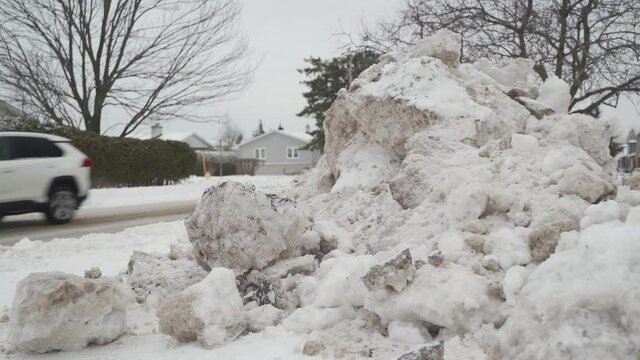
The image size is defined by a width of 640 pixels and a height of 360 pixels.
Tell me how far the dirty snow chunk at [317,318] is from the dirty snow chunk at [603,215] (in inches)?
64.7

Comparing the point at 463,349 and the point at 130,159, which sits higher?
the point at 130,159

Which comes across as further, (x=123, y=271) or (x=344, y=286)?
(x=123, y=271)

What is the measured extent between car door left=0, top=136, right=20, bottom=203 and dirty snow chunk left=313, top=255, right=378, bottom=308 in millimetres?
7939

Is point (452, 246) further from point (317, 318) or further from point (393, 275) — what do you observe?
point (317, 318)

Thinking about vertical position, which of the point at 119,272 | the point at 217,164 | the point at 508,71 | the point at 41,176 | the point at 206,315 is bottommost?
the point at 119,272

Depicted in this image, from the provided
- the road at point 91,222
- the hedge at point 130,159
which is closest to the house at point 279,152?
the hedge at point 130,159

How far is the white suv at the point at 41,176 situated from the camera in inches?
376

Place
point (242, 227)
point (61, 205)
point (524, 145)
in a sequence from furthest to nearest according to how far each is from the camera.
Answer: point (61, 205)
point (524, 145)
point (242, 227)

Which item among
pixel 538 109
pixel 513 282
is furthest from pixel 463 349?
pixel 538 109

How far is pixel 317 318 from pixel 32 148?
8468 mm

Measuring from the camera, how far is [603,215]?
3473mm

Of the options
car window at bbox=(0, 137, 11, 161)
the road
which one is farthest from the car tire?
car window at bbox=(0, 137, 11, 161)

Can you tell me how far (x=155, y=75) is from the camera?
740 inches

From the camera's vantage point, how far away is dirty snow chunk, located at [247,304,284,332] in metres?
3.59
